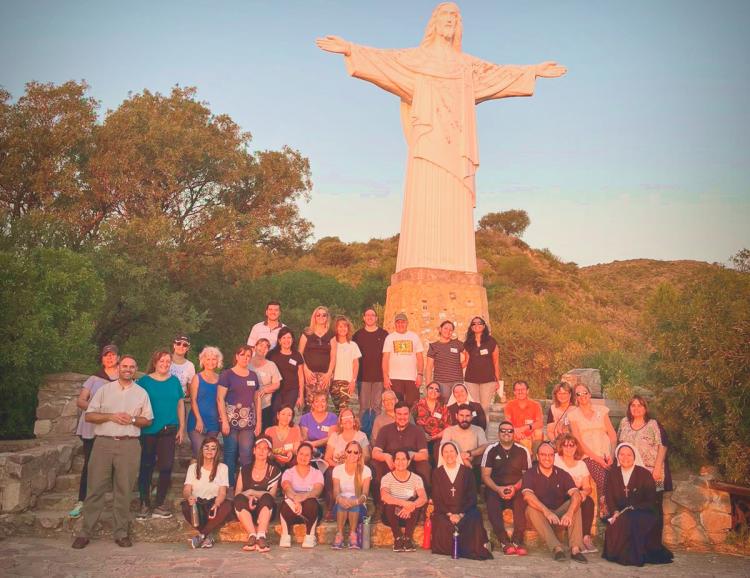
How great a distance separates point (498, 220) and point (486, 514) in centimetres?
3235

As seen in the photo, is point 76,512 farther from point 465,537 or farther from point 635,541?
point 635,541

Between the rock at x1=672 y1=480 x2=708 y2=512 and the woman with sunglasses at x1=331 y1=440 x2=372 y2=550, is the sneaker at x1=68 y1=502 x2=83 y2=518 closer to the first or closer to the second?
the woman with sunglasses at x1=331 y1=440 x2=372 y2=550

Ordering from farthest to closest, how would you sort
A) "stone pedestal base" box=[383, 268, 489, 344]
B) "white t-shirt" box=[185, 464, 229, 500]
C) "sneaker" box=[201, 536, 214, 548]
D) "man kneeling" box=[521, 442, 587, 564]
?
"stone pedestal base" box=[383, 268, 489, 344] → "white t-shirt" box=[185, 464, 229, 500] → "man kneeling" box=[521, 442, 587, 564] → "sneaker" box=[201, 536, 214, 548]

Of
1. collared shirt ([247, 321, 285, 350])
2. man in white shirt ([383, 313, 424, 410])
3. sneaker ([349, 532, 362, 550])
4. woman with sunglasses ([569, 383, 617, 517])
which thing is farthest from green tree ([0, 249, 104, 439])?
woman with sunglasses ([569, 383, 617, 517])

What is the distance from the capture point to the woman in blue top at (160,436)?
6770 millimetres

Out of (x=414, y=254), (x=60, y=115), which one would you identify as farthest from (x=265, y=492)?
(x=60, y=115)

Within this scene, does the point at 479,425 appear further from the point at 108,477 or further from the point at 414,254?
the point at 414,254

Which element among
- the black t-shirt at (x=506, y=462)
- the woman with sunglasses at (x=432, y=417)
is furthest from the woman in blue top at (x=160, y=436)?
the black t-shirt at (x=506, y=462)

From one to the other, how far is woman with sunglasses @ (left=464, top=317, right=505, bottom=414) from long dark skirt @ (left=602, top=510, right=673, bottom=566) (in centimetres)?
209

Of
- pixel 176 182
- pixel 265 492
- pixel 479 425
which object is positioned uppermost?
pixel 176 182

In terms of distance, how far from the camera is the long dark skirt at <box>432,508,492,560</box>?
6.20 meters

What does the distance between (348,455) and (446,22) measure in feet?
28.3

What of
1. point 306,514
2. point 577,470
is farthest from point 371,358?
point 577,470

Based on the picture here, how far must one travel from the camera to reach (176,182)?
18.0m
